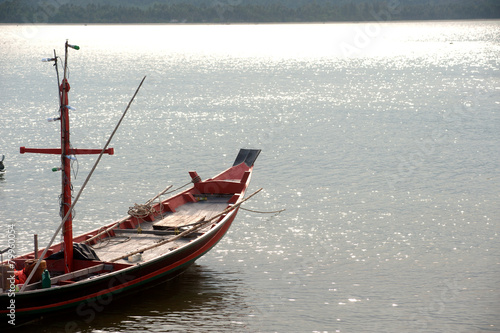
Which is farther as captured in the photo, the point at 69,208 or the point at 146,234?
the point at 146,234

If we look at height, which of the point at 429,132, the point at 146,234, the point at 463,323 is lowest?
the point at 463,323

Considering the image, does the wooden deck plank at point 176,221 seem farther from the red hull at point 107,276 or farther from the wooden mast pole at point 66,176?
the wooden mast pole at point 66,176

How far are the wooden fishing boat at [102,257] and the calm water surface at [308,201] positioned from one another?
98 centimetres

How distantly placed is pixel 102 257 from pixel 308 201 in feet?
46.2

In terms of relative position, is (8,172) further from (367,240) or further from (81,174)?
(367,240)

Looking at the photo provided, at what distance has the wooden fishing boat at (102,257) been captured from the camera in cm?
1819

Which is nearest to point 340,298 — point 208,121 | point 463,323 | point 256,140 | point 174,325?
point 463,323

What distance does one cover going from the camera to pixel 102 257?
2108 cm

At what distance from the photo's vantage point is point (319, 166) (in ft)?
137

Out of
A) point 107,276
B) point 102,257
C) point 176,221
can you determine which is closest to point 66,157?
point 107,276

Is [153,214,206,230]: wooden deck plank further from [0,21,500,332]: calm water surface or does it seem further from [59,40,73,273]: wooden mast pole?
[59,40,73,273]: wooden mast pole

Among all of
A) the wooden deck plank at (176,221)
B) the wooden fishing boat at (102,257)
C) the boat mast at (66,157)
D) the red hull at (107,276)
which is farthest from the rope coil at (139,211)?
the boat mast at (66,157)

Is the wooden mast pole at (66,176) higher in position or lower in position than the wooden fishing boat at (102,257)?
higher

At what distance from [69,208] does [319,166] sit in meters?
23.9
